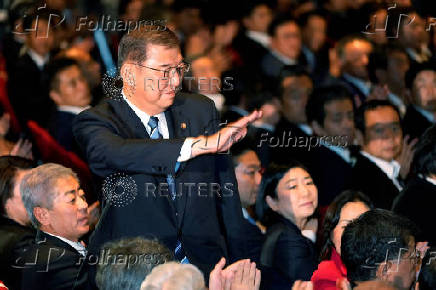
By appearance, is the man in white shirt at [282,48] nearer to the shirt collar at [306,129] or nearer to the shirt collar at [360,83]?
the shirt collar at [360,83]

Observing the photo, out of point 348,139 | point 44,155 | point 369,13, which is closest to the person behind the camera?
point 44,155

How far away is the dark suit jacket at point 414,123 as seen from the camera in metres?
6.21

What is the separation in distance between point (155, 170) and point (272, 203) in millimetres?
1314

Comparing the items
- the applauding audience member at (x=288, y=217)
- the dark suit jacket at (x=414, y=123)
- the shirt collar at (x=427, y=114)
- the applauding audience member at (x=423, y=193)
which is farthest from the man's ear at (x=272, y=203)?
the shirt collar at (x=427, y=114)

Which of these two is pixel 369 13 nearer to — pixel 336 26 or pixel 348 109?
pixel 336 26

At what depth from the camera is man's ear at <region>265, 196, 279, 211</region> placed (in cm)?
423

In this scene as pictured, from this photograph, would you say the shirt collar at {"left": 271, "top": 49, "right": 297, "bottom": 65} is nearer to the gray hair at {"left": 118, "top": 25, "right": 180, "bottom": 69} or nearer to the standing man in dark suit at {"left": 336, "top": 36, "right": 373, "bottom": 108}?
the standing man in dark suit at {"left": 336, "top": 36, "right": 373, "bottom": 108}

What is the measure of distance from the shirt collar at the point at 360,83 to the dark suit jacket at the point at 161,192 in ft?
13.3

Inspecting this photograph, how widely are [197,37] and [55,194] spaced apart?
4.31 m

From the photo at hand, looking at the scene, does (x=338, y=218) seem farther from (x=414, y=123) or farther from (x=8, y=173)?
(x=414, y=123)

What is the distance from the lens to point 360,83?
7184 mm

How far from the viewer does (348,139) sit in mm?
5578

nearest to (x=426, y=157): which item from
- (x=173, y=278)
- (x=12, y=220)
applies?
(x=12, y=220)

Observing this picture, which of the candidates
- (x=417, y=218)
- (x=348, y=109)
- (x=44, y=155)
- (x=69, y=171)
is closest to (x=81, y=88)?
(x=44, y=155)
